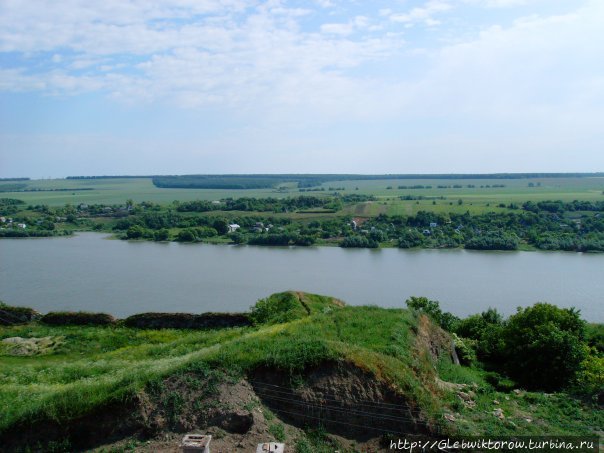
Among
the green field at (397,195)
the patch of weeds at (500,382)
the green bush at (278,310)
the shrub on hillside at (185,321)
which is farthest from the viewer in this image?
the green field at (397,195)

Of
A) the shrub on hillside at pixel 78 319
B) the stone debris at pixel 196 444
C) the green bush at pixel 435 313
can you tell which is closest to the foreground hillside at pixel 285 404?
the stone debris at pixel 196 444

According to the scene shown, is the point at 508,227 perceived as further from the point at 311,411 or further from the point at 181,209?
the point at 311,411

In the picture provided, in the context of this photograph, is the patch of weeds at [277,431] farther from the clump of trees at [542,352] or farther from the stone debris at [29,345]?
the stone debris at [29,345]

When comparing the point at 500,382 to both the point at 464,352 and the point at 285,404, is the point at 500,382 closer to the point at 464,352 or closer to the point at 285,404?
the point at 464,352

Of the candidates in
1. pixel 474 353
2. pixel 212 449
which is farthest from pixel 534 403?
pixel 212 449

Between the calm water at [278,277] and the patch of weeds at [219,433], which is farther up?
the patch of weeds at [219,433]

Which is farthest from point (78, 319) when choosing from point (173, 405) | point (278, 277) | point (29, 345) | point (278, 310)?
point (278, 277)

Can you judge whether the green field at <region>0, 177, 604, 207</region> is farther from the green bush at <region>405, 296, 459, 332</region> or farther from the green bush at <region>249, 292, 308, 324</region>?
the green bush at <region>249, 292, 308, 324</region>

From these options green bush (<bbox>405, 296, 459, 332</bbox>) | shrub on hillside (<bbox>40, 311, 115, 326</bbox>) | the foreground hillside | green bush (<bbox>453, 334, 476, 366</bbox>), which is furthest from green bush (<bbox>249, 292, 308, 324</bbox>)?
shrub on hillside (<bbox>40, 311, 115, 326</bbox>)
